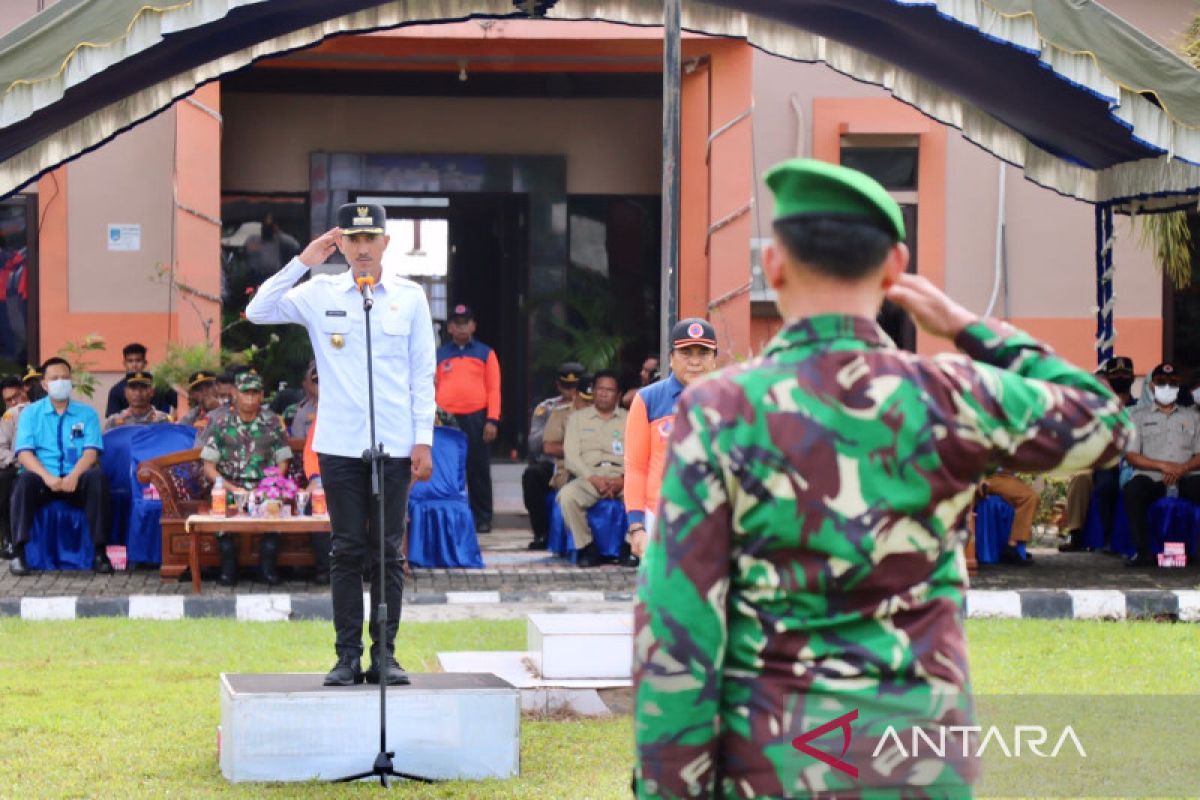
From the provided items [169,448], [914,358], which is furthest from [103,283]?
[914,358]

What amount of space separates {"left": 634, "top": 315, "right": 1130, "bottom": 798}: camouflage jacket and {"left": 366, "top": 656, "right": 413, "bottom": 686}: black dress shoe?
4.36 meters

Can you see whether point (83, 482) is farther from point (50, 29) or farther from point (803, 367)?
point (803, 367)

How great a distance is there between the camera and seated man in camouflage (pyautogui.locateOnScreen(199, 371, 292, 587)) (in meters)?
13.6

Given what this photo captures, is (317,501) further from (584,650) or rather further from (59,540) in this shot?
(584,650)

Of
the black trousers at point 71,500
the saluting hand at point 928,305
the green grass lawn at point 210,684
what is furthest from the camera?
the black trousers at point 71,500

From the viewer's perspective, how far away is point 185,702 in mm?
8820

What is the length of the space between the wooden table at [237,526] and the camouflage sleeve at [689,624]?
10137mm

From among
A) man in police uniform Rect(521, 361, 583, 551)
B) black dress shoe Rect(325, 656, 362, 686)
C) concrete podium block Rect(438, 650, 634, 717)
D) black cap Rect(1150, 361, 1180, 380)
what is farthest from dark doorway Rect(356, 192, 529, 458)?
black dress shoe Rect(325, 656, 362, 686)

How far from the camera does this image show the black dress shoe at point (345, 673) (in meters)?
7.41

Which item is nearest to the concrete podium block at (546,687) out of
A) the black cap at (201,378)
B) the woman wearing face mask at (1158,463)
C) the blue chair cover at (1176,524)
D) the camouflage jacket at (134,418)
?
the black cap at (201,378)

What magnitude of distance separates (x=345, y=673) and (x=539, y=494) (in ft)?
27.6

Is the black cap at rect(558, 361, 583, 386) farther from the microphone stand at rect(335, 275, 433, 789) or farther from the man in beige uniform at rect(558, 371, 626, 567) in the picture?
the microphone stand at rect(335, 275, 433, 789)

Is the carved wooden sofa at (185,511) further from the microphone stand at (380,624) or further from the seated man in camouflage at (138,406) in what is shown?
the microphone stand at (380,624)

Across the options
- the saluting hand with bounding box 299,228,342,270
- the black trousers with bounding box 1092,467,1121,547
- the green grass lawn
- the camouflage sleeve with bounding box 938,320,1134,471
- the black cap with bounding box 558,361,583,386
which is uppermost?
the saluting hand with bounding box 299,228,342,270
